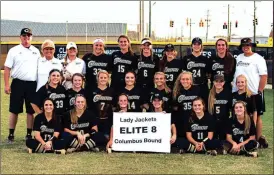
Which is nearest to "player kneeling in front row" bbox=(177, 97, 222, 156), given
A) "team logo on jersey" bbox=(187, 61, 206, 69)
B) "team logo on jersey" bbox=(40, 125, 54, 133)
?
"team logo on jersey" bbox=(187, 61, 206, 69)

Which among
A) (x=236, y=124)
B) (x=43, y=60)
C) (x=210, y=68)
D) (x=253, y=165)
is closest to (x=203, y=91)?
(x=210, y=68)

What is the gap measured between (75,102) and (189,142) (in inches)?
72.9

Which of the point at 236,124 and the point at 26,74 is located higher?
the point at 26,74

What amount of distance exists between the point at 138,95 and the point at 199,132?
1149mm

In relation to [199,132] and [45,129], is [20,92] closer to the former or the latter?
[45,129]

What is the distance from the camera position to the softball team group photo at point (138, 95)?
259 inches

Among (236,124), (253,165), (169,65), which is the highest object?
(169,65)

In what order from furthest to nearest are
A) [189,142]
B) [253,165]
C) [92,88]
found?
[92,88], [189,142], [253,165]

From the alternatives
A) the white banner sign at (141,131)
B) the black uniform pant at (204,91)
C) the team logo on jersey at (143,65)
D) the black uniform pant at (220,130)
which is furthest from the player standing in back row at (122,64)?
the black uniform pant at (220,130)

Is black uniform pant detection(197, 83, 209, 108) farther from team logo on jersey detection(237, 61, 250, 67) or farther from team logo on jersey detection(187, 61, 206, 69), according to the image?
team logo on jersey detection(237, 61, 250, 67)

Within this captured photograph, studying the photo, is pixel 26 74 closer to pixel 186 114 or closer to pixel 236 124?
pixel 186 114

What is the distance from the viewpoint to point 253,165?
583 cm

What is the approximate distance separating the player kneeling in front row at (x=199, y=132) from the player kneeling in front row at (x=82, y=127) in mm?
1306

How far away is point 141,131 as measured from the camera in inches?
264
